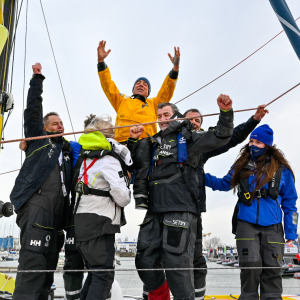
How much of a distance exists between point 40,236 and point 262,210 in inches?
67.9

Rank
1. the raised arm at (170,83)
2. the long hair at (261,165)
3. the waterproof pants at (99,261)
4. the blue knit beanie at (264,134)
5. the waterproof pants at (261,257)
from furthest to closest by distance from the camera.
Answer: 1. the raised arm at (170,83)
2. the blue knit beanie at (264,134)
3. the long hair at (261,165)
4. the waterproof pants at (261,257)
5. the waterproof pants at (99,261)

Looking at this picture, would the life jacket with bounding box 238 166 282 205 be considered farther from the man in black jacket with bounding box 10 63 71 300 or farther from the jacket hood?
the man in black jacket with bounding box 10 63 71 300

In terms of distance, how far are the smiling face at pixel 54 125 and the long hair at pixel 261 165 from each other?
1.58m

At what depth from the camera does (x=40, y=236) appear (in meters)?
2.61

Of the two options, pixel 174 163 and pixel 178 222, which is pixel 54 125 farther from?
pixel 178 222

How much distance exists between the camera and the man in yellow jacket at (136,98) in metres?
3.65

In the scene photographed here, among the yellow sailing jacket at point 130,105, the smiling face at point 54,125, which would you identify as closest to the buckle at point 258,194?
the yellow sailing jacket at point 130,105

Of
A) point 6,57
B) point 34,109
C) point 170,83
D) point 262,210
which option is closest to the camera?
point 34,109

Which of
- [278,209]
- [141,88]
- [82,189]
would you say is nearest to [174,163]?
[82,189]

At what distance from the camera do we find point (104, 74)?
3.86 meters

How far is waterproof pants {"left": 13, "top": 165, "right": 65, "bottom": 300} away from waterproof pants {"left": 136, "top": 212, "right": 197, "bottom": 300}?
660 mm

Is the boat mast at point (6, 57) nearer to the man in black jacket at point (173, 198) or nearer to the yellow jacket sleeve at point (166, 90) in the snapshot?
the yellow jacket sleeve at point (166, 90)

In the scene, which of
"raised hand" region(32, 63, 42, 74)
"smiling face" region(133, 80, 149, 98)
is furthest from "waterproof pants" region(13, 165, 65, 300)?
"smiling face" region(133, 80, 149, 98)

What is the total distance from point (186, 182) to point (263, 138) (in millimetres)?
981
